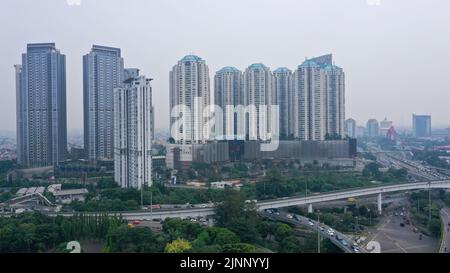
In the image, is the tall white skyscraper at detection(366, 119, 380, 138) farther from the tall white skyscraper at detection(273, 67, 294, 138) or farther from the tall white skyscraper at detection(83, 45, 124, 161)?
the tall white skyscraper at detection(83, 45, 124, 161)

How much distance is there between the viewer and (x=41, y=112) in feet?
14.0

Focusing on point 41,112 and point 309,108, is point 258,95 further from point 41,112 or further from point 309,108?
point 41,112

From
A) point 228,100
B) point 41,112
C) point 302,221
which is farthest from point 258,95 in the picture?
point 41,112

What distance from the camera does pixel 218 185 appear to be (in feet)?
18.9

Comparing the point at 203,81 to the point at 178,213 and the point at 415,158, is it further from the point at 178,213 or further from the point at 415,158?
the point at 415,158

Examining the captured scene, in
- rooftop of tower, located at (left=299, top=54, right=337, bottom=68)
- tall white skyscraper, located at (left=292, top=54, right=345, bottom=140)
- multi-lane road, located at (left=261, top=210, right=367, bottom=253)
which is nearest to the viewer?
rooftop of tower, located at (left=299, top=54, right=337, bottom=68)

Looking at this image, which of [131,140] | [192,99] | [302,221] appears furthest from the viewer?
[131,140]

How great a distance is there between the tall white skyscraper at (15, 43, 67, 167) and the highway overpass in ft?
3.04

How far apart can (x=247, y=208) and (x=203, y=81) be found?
81.9 inches

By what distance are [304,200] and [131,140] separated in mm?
2976

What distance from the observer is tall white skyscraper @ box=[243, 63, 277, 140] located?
16.8ft

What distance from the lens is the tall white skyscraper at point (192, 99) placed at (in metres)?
4.45

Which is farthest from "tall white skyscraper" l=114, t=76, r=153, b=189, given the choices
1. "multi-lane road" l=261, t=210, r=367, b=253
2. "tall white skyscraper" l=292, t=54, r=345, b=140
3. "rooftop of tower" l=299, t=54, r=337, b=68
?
"rooftop of tower" l=299, t=54, r=337, b=68
